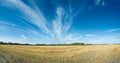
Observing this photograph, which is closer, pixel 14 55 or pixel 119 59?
pixel 14 55

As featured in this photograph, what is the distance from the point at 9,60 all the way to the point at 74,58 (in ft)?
18.6

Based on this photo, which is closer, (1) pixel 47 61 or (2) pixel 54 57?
(1) pixel 47 61

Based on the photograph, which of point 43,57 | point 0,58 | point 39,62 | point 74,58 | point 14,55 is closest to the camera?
point 0,58

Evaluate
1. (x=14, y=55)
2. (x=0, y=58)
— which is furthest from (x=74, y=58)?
(x=0, y=58)

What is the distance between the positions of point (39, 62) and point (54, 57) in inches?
80.0

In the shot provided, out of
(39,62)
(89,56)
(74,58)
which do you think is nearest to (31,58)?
(39,62)

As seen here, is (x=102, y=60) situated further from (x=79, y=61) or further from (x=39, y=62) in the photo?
(x=39, y=62)

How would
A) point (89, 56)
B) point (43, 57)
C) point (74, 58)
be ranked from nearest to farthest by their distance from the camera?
1. point (43, 57)
2. point (74, 58)
3. point (89, 56)

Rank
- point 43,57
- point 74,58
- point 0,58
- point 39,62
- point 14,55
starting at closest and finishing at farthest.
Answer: point 0,58
point 14,55
point 39,62
point 43,57
point 74,58

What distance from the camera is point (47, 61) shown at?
1364 centimetres

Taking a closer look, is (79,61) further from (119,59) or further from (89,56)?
(119,59)

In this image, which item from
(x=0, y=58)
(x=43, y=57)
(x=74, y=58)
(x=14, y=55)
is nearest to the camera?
(x=0, y=58)

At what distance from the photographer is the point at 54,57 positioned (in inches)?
586

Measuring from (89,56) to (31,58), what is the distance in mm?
5474
